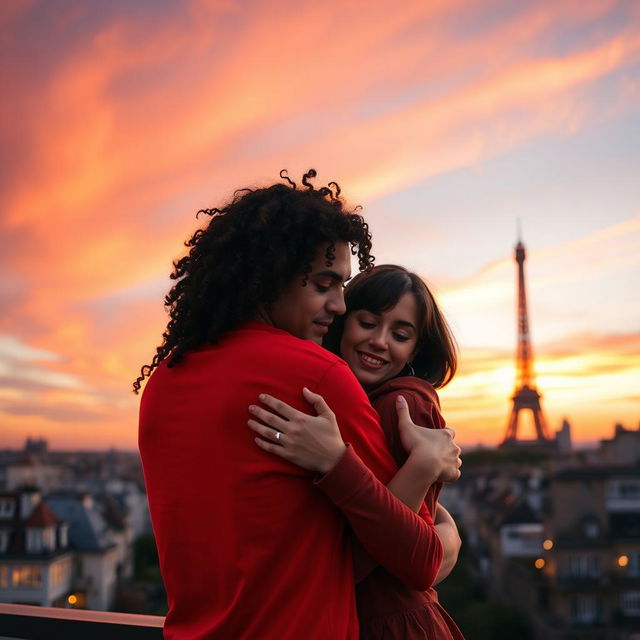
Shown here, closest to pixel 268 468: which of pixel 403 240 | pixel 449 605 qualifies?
pixel 403 240

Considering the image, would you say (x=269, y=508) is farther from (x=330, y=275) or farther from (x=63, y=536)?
(x=63, y=536)

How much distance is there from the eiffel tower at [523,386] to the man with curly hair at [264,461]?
45424mm

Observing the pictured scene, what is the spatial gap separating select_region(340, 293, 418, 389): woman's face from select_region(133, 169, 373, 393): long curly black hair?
381 millimetres

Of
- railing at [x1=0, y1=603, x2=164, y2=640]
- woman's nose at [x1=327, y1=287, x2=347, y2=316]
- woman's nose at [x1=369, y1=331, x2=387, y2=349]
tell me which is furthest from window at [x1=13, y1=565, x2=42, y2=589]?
woman's nose at [x1=327, y1=287, x2=347, y2=316]

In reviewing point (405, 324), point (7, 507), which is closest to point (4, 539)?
point (7, 507)

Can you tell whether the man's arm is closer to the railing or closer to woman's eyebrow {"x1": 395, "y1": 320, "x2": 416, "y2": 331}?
woman's eyebrow {"x1": 395, "y1": 320, "x2": 416, "y2": 331}

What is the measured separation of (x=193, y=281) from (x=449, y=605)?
2814 cm

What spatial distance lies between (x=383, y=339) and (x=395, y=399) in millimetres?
302

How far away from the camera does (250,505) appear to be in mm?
1502

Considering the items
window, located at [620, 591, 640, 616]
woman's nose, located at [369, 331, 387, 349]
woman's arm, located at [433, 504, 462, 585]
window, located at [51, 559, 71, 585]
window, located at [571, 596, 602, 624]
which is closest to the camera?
woman's arm, located at [433, 504, 462, 585]

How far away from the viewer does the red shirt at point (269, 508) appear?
1496 millimetres

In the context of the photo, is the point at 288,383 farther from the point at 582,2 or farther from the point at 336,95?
the point at 582,2

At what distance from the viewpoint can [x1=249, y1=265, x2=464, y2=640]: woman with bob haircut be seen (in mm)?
1528

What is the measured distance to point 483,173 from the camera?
22547 millimetres
